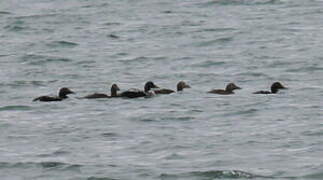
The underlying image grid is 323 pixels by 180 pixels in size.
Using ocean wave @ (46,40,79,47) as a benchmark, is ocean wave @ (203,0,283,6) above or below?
above

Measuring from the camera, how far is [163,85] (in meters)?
26.2

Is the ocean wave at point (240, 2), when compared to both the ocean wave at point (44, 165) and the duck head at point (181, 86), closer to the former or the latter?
the duck head at point (181, 86)

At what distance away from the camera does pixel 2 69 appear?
28828mm

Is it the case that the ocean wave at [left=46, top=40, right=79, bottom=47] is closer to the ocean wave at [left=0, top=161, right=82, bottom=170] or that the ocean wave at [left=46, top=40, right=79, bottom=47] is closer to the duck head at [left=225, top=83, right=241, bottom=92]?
the duck head at [left=225, top=83, right=241, bottom=92]

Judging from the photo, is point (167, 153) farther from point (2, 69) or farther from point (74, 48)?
point (74, 48)

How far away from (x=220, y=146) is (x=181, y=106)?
3.83 metres

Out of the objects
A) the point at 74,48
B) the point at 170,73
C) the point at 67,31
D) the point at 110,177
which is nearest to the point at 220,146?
the point at 110,177

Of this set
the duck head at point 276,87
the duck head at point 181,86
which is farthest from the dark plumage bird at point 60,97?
the duck head at point 276,87

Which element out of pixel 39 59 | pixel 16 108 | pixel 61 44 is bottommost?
pixel 16 108

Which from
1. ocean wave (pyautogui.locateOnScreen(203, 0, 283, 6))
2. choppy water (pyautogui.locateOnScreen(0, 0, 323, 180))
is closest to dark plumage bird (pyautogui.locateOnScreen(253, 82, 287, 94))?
A: choppy water (pyautogui.locateOnScreen(0, 0, 323, 180))

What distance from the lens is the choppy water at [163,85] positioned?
1872 cm

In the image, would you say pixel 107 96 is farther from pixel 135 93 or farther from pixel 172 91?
pixel 172 91

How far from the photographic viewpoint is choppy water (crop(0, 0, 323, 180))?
18719 millimetres

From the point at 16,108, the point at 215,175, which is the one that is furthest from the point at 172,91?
the point at 215,175
